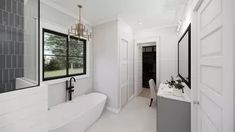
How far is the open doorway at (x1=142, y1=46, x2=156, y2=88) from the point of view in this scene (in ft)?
18.4

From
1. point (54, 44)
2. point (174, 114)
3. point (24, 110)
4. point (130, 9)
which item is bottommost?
point (174, 114)

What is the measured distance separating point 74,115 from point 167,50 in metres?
Answer: 3.45

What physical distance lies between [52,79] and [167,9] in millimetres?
3203

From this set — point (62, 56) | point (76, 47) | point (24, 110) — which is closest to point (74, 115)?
point (24, 110)

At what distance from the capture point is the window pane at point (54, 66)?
2481 millimetres

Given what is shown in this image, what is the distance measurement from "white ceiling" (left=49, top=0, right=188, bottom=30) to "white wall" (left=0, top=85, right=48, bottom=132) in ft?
6.81

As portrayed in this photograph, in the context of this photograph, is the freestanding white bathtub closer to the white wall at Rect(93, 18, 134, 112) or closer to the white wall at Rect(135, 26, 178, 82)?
the white wall at Rect(93, 18, 134, 112)

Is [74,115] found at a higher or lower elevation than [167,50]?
Result: lower

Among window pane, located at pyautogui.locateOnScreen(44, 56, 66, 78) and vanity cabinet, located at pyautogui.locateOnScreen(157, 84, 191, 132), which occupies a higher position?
window pane, located at pyautogui.locateOnScreen(44, 56, 66, 78)

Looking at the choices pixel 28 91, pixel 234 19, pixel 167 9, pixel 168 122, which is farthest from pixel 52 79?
pixel 167 9

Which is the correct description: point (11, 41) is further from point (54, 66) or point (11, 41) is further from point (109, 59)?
point (109, 59)

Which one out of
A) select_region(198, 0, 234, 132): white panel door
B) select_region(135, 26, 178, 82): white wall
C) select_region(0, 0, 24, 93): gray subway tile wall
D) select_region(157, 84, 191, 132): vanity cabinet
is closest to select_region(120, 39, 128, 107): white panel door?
select_region(135, 26, 178, 82): white wall

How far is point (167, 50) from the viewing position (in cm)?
382

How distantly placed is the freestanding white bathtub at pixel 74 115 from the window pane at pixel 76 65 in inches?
30.5
